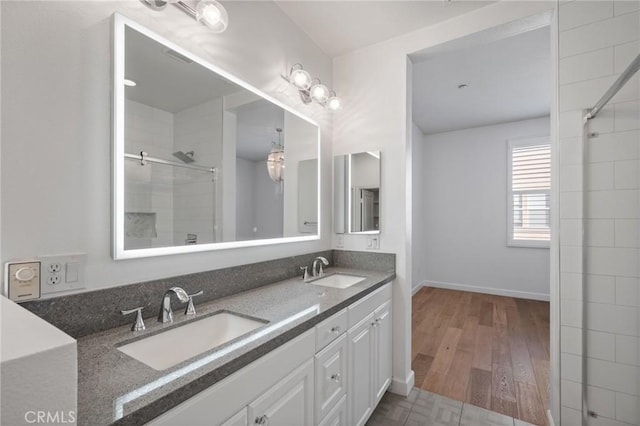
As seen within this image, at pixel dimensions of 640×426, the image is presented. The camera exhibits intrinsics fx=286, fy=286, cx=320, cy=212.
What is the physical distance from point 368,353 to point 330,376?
0.48 m

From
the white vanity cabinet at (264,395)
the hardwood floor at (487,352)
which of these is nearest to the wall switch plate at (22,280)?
the white vanity cabinet at (264,395)

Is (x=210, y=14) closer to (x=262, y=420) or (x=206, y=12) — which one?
(x=206, y=12)

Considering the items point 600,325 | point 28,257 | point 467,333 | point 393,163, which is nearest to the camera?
point 28,257

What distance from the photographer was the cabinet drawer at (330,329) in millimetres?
1271

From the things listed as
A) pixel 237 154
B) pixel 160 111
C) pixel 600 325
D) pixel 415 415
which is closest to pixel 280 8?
pixel 237 154

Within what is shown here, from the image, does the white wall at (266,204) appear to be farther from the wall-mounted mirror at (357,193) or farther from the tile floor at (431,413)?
the tile floor at (431,413)

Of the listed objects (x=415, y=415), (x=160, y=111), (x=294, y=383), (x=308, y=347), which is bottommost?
(x=415, y=415)

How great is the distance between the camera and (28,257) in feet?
2.92

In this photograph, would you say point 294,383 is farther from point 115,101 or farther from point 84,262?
point 115,101

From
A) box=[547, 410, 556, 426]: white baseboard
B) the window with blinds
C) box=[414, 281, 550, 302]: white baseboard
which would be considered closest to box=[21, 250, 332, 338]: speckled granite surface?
box=[547, 410, 556, 426]: white baseboard

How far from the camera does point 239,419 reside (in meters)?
0.88

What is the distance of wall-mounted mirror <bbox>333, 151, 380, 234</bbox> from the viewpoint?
7.47 feet

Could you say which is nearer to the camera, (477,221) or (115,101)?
(115,101)

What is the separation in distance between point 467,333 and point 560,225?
196cm
